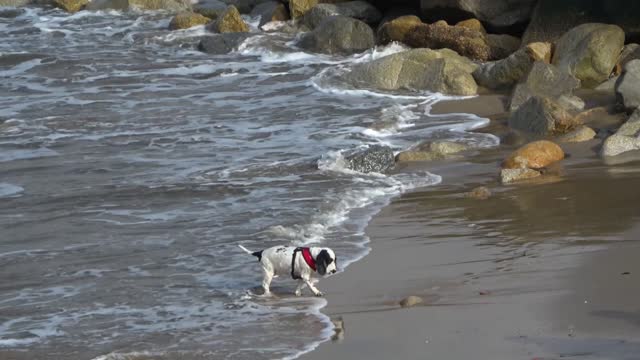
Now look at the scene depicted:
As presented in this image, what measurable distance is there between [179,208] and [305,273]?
329 centimetres

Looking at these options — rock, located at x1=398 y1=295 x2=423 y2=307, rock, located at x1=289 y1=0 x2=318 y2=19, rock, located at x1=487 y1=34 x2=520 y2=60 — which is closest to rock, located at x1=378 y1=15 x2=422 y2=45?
rock, located at x1=487 y1=34 x2=520 y2=60

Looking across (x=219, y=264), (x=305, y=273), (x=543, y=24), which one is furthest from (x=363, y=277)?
(x=543, y=24)

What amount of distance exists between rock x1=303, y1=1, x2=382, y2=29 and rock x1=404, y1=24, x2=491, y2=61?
2.73m

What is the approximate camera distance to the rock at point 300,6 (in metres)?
23.2

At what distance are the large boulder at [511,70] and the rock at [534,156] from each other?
13.2 feet

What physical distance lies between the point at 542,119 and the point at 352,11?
886 centimetres

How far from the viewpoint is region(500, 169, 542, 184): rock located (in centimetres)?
1170

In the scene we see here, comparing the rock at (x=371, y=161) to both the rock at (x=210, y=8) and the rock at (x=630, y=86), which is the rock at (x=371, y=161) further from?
the rock at (x=210, y=8)

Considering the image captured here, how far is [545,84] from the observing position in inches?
609

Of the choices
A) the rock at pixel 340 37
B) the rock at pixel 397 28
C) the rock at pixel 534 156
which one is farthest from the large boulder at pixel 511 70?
the rock at pixel 340 37

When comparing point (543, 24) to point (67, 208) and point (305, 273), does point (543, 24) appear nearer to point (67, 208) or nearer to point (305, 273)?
point (67, 208)

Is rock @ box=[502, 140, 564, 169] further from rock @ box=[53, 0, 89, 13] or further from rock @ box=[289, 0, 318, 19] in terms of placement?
rock @ box=[53, 0, 89, 13]

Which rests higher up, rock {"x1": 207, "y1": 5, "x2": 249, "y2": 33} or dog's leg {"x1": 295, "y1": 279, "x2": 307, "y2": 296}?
rock {"x1": 207, "y1": 5, "x2": 249, "y2": 33}

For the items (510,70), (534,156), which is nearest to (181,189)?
(534,156)
